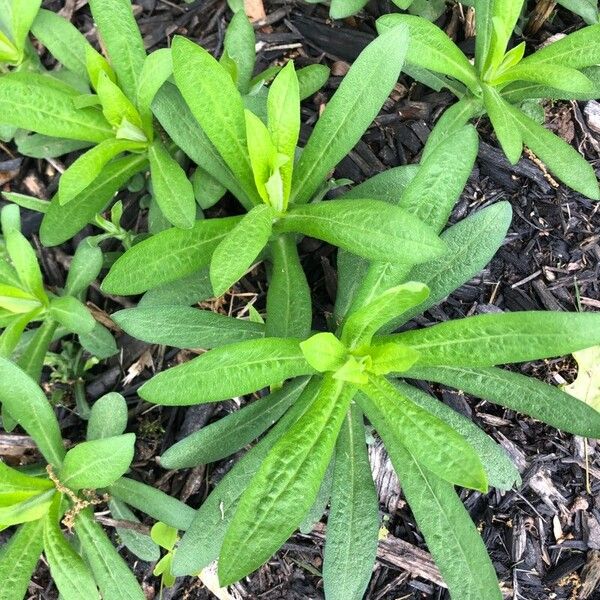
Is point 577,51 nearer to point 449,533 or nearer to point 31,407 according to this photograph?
point 449,533

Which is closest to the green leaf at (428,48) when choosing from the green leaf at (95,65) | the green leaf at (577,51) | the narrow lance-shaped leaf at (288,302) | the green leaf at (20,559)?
the green leaf at (577,51)

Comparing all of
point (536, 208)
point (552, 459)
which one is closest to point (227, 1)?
point (536, 208)

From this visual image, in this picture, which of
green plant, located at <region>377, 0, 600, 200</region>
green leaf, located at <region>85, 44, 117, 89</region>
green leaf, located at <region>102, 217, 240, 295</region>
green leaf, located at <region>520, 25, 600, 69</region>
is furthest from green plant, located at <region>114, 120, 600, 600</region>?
green leaf, located at <region>85, 44, 117, 89</region>

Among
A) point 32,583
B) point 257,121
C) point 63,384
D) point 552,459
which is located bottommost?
point 32,583

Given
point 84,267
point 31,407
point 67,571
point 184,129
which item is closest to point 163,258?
point 184,129

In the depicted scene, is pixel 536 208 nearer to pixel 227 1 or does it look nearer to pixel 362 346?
pixel 362 346

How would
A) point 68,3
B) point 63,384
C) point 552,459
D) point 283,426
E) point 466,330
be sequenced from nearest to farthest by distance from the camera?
point 466,330, point 283,426, point 552,459, point 63,384, point 68,3
